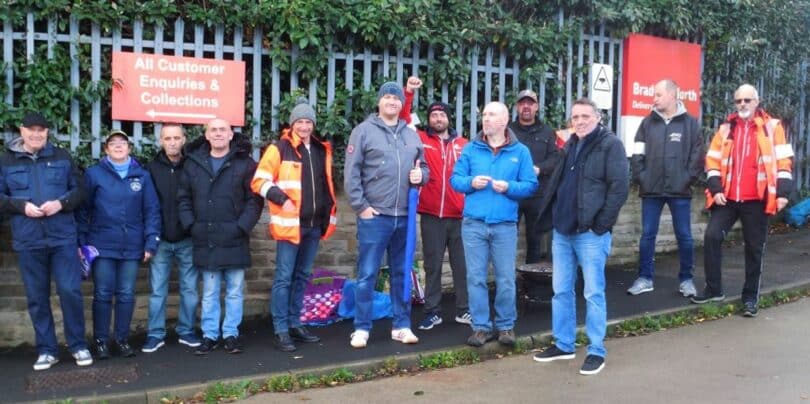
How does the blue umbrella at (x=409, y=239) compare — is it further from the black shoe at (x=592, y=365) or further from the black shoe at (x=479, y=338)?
the black shoe at (x=592, y=365)

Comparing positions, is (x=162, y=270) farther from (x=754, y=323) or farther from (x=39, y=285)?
(x=754, y=323)

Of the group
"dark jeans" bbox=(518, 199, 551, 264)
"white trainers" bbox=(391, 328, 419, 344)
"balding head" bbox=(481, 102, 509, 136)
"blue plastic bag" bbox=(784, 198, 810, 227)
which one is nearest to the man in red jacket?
"white trainers" bbox=(391, 328, 419, 344)

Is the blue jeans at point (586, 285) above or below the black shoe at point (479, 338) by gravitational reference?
above

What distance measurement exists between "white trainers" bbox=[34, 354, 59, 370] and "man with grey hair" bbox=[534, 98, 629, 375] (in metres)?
3.66

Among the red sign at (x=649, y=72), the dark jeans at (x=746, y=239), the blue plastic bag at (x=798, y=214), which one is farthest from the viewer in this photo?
the blue plastic bag at (x=798, y=214)

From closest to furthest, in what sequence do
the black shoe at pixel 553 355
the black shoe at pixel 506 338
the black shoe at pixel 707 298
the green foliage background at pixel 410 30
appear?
1. the black shoe at pixel 553 355
2. the black shoe at pixel 506 338
3. the green foliage background at pixel 410 30
4. the black shoe at pixel 707 298

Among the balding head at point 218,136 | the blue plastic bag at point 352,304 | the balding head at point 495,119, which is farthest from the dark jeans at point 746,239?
the balding head at point 218,136

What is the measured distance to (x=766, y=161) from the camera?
7047mm

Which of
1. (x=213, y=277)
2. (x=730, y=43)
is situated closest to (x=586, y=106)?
(x=213, y=277)

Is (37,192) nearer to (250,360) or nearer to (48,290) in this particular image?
(48,290)

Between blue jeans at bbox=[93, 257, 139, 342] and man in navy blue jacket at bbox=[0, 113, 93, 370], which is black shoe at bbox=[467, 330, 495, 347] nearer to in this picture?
blue jeans at bbox=[93, 257, 139, 342]

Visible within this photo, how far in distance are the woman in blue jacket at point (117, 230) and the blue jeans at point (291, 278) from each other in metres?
1.00

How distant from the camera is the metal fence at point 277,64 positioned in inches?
261

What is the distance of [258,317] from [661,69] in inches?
228
